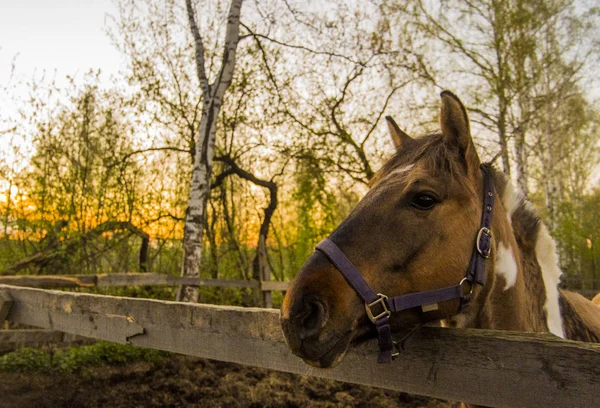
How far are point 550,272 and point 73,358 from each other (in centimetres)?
642

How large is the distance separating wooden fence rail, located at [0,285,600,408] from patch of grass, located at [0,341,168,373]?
3.88m

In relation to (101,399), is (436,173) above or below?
above

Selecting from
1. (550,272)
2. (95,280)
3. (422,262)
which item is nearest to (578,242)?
(95,280)

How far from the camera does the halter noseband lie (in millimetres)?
1637

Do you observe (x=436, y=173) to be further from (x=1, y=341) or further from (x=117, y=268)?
(x=117, y=268)

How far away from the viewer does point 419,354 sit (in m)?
1.71

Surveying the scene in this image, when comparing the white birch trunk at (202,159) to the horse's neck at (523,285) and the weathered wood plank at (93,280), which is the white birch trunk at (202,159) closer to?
the weathered wood plank at (93,280)

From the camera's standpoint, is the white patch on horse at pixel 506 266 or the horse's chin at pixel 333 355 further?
the white patch on horse at pixel 506 266

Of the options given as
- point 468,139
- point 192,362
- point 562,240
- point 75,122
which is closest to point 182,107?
point 75,122

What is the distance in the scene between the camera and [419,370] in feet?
5.55

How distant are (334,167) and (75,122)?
6.26 m

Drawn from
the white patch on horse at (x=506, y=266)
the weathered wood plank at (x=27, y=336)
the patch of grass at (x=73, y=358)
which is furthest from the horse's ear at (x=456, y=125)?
the patch of grass at (x=73, y=358)

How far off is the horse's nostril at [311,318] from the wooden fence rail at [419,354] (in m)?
0.40

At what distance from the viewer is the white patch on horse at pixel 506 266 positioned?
6.98 ft
